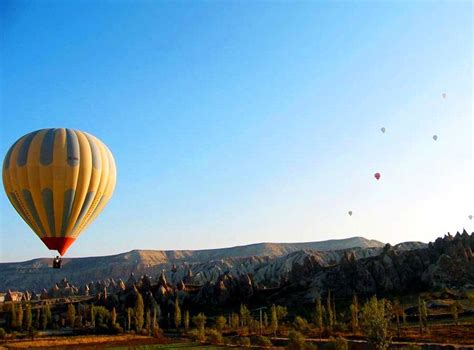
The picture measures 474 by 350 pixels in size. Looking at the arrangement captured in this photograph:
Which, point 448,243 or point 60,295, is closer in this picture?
point 448,243

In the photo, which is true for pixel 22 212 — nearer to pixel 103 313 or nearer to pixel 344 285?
pixel 103 313

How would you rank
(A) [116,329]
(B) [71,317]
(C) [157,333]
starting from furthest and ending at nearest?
(B) [71,317]
(A) [116,329]
(C) [157,333]

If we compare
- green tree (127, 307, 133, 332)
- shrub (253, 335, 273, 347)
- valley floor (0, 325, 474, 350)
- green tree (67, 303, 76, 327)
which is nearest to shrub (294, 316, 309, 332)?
valley floor (0, 325, 474, 350)

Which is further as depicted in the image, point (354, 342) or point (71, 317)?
point (71, 317)

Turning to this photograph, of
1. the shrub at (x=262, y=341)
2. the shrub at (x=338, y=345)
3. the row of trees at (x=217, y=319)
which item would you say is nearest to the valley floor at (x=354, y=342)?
the shrub at (x=262, y=341)

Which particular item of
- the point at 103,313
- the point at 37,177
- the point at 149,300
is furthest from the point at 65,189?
the point at 149,300

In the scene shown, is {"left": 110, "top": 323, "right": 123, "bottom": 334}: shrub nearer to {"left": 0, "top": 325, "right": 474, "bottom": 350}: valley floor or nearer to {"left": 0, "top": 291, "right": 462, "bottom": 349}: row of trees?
{"left": 0, "top": 291, "right": 462, "bottom": 349}: row of trees

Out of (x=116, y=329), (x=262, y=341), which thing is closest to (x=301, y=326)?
(x=262, y=341)

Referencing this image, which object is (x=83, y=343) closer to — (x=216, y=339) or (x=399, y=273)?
(x=216, y=339)

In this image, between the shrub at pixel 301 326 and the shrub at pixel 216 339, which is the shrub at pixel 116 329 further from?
the shrub at pixel 301 326
